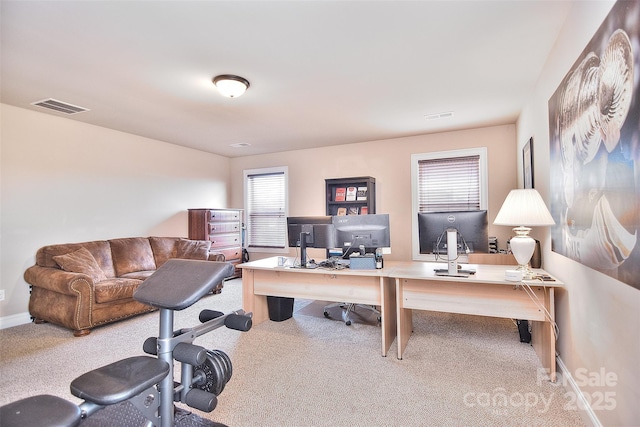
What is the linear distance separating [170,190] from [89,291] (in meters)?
2.40

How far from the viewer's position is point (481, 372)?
2395mm

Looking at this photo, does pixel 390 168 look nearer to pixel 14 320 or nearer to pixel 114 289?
pixel 114 289

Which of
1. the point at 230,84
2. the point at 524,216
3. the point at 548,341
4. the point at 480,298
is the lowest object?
the point at 548,341

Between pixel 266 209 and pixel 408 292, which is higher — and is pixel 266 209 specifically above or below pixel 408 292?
above

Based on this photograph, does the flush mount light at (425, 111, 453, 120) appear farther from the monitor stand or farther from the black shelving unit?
the monitor stand

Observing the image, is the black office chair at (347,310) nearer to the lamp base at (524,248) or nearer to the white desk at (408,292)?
the white desk at (408,292)

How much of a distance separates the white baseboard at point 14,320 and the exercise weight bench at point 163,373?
11.2 feet

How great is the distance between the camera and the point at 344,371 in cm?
244

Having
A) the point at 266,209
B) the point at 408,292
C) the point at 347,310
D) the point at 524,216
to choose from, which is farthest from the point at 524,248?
the point at 266,209

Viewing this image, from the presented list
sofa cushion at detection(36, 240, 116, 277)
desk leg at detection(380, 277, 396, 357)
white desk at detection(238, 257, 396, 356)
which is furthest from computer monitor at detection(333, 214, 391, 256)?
sofa cushion at detection(36, 240, 116, 277)

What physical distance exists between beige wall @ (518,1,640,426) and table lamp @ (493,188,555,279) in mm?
218

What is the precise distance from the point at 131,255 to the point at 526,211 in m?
4.71

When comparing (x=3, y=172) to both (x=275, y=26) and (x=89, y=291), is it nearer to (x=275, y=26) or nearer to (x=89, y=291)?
(x=89, y=291)

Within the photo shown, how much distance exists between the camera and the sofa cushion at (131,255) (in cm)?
425
